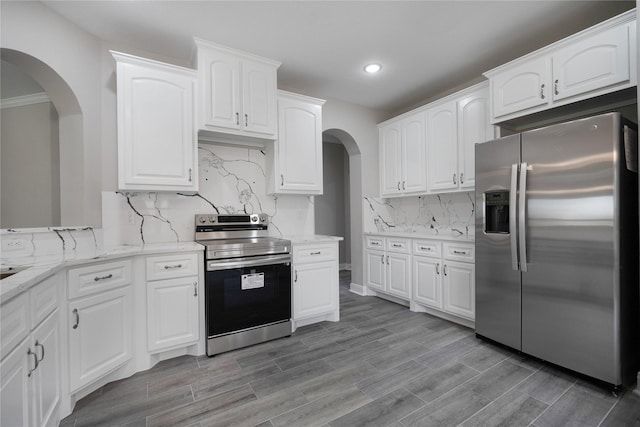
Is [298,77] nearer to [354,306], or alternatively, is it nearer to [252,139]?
[252,139]

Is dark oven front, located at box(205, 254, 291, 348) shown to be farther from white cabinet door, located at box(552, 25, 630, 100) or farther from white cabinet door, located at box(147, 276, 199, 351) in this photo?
white cabinet door, located at box(552, 25, 630, 100)

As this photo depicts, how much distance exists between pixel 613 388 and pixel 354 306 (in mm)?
2305

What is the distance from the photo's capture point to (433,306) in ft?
10.5

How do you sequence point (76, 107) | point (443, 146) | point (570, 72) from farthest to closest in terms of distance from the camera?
1. point (443, 146)
2. point (76, 107)
3. point (570, 72)

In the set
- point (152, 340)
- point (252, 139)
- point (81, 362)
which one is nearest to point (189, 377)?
point (152, 340)

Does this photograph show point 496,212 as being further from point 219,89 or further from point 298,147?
point 219,89

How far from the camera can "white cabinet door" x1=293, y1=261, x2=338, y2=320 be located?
114 inches

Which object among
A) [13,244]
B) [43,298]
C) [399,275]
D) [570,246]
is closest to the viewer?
Answer: [43,298]

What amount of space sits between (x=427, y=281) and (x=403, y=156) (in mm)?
1622

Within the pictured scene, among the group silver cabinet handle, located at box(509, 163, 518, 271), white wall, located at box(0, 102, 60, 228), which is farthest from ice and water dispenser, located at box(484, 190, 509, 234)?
white wall, located at box(0, 102, 60, 228)

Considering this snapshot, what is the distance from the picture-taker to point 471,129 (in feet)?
10.0

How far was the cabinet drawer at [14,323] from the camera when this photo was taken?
1009mm

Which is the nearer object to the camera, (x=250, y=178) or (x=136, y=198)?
(x=136, y=198)

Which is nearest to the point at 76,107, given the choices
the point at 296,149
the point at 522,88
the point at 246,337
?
the point at 296,149
